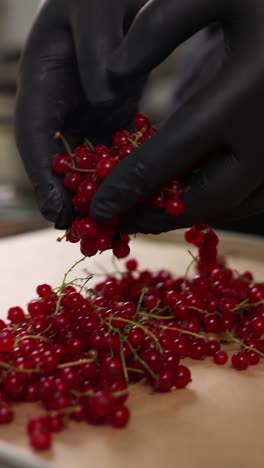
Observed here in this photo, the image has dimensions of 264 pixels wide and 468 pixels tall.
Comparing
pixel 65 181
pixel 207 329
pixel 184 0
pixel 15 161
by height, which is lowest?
pixel 15 161

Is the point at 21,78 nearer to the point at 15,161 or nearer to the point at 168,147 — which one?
the point at 168,147

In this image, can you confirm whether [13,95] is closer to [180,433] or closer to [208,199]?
[208,199]

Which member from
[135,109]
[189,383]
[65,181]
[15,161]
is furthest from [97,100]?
[15,161]

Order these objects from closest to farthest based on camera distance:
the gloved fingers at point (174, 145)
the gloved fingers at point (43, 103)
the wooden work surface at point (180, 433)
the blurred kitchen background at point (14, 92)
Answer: the wooden work surface at point (180, 433), the gloved fingers at point (174, 145), the gloved fingers at point (43, 103), the blurred kitchen background at point (14, 92)

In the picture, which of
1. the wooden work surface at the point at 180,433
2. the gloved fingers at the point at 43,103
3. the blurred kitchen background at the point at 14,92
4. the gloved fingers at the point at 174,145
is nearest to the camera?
the wooden work surface at the point at 180,433

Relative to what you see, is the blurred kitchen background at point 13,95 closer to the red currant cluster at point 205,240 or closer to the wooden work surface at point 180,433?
the red currant cluster at point 205,240

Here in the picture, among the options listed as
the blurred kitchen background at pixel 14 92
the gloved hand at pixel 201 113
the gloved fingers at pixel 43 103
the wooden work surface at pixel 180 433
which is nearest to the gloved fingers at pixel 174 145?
the gloved hand at pixel 201 113
